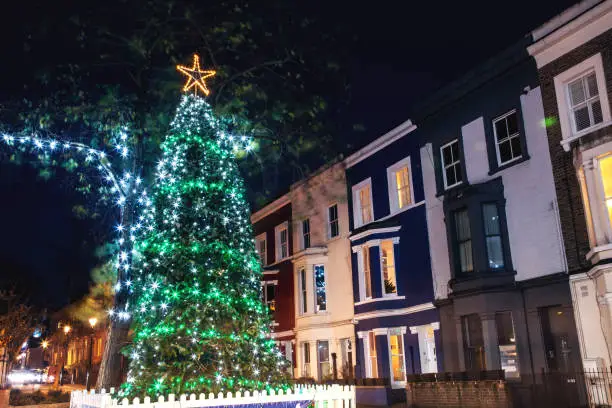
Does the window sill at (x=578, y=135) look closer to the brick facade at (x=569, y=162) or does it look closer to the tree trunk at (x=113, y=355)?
the brick facade at (x=569, y=162)

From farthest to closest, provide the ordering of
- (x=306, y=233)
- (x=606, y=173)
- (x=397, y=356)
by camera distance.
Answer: (x=306, y=233)
(x=397, y=356)
(x=606, y=173)

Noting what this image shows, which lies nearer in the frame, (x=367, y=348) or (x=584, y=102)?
(x=584, y=102)

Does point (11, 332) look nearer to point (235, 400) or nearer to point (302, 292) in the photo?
point (302, 292)

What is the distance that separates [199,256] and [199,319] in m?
1.43

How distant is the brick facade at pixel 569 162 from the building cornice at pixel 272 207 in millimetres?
16815

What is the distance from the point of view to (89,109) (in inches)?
643

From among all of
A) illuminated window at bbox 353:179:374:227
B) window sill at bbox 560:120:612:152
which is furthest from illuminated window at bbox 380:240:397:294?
window sill at bbox 560:120:612:152

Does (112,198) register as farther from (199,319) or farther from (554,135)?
(554,135)

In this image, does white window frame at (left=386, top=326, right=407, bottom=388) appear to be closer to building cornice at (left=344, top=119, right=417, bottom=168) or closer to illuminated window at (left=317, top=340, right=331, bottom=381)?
illuminated window at (left=317, top=340, right=331, bottom=381)

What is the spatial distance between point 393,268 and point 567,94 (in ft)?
32.8

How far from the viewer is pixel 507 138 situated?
63.3ft

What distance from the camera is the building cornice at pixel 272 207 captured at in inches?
1268

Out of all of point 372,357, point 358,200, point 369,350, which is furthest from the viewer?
point 358,200

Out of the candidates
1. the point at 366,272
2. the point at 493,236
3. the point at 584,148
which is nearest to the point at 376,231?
the point at 366,272
